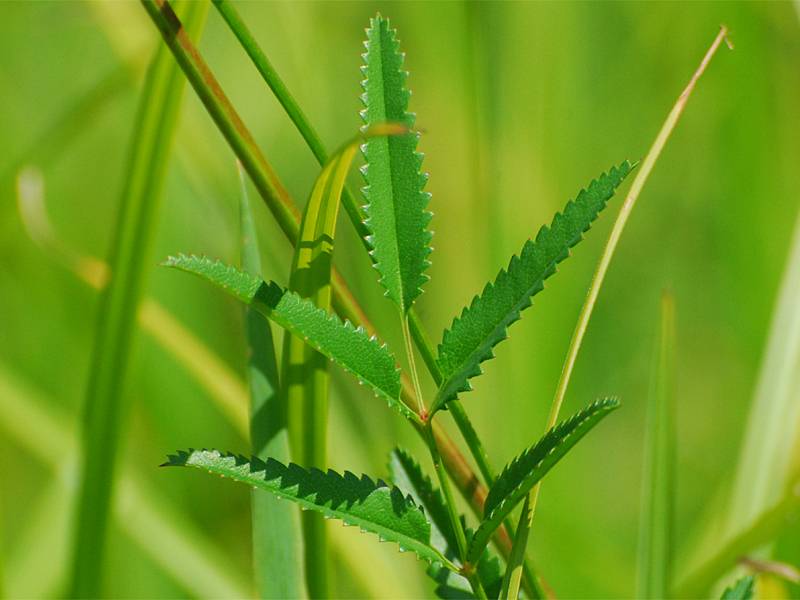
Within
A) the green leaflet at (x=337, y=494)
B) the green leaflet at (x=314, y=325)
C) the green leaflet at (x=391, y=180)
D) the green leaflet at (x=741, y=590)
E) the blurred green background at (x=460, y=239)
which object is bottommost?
the green leaflet at (x=741, y=590)

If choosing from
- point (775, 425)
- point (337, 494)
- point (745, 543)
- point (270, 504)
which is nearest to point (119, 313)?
point (270, 504)

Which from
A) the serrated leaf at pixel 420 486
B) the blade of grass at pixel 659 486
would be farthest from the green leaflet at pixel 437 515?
the blade of grass at pixel 659 486

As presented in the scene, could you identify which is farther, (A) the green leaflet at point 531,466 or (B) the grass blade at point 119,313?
(B) the grass blade at point 119,313

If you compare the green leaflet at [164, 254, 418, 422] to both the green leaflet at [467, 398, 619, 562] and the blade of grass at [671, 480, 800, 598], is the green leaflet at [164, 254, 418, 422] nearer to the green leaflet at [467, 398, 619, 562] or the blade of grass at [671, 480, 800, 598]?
the green leaflet at [467, 398, 619, 562]

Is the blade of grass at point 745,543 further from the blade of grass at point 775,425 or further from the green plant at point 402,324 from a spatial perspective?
the green plant at point 402,324

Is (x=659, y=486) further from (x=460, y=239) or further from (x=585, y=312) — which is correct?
(x=460, y=239)

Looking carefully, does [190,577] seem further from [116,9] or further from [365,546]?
[116,9]

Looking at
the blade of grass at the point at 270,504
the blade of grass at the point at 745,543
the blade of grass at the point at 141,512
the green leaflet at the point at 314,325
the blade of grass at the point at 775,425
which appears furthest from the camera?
the blade of grass at the point at 141,512
